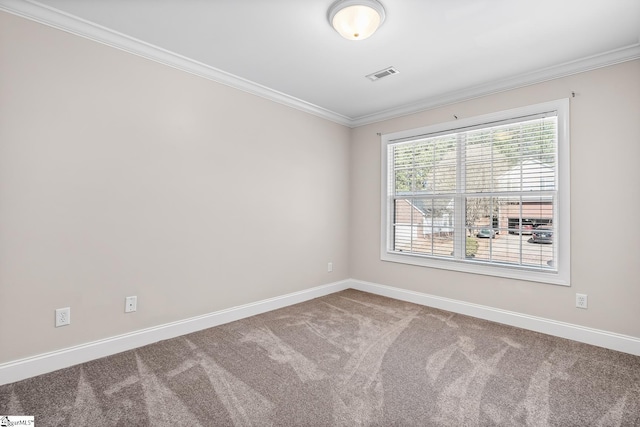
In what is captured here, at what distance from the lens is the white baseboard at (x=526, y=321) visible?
2576 millimetres

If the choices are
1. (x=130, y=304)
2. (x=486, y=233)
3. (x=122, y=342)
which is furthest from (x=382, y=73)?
(x=122, y=342)

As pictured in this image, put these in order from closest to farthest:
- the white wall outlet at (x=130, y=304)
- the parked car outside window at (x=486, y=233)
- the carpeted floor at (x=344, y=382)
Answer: the carpeted floor at (x=344, y=382) < the white wall outlet at (x=130, y=304) < the parked car outside window at (x=486, y=233)

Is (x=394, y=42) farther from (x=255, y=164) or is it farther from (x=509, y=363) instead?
(x=509, y=363)

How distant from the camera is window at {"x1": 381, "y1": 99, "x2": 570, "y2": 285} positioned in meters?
2.96

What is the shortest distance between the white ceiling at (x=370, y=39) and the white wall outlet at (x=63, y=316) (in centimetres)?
206

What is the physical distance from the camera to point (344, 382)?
206 centimetres

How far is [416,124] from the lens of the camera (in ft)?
12.9

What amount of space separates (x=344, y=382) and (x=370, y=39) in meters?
2.61

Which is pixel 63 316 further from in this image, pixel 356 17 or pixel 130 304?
pixel 356 17

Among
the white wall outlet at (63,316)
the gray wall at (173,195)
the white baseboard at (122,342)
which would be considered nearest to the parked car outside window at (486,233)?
the gray wall at (173,195)

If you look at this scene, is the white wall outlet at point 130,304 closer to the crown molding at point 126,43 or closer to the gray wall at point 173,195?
the gray wall at point 173,195

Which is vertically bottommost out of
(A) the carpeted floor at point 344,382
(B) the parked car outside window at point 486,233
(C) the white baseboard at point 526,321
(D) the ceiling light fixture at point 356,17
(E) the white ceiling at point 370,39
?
(A) the carpeted floor at point 344,382

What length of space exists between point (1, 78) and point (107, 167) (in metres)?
0.78

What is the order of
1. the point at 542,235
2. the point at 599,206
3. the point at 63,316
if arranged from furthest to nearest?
1. the point at 542,235
2. the point at 599,206
3. the point at 63,316
